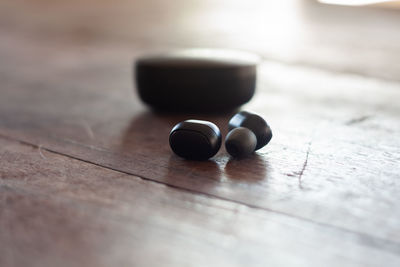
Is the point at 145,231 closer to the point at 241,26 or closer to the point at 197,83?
the point at 197,83

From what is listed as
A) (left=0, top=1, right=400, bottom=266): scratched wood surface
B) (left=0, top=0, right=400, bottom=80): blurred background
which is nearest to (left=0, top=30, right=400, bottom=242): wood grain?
(left=0, top=1, right=400, bottom=266): scratched wood surface

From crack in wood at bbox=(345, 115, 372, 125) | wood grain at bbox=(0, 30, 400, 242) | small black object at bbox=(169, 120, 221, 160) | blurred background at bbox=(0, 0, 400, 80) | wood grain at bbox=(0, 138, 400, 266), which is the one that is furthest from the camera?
blurred background at bbox=(0, 0, 400, 80)

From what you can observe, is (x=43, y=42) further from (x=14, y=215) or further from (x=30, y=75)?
(x=14, y=215)

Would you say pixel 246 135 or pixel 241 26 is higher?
pixel 246 135

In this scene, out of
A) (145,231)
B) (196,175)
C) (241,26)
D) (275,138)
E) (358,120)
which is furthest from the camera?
(241,26)

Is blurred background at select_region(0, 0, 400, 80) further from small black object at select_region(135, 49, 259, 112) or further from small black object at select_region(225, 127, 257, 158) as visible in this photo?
small black object at select_region(225, 127, 257, 158)

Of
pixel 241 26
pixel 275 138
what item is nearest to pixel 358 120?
pixel 275 138

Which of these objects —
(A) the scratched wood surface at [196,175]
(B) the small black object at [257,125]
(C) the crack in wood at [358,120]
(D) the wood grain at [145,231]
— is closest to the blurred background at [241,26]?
(A) the scratched wood surface at [196,175]

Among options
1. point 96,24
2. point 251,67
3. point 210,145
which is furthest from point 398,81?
point 96,24

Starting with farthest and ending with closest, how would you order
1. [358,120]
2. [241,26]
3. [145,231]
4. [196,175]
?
[241,26] < [358,120] < [196,175] < [145,231]
